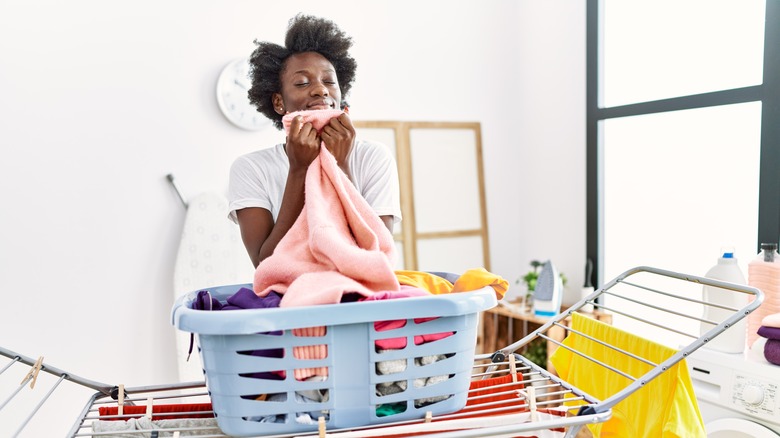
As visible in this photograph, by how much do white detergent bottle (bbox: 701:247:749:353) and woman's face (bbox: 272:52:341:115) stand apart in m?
1.21

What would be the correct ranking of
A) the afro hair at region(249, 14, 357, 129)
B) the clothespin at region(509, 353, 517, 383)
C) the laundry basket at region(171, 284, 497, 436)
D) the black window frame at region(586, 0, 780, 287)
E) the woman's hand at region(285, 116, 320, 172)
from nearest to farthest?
the laundry basket at region(171, 284, 497, 436) → the woman's hand at region(285, 116, 320, 172) → the clothespin at region(509, 353, 517, 383) → the afro hair at region(249, 14, 357, 129) → the black window frame at region(586, 0, 780, 287)

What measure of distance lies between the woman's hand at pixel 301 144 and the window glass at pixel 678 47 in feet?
5.74

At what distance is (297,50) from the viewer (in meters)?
1.33

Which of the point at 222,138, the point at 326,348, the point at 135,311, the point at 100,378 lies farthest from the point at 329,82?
the point at 100,378

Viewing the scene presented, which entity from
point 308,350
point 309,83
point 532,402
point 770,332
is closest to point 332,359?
point 308,350

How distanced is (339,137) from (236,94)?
168cm

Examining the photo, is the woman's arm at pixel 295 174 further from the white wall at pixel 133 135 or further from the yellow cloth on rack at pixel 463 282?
the white wall at pixel 133 135

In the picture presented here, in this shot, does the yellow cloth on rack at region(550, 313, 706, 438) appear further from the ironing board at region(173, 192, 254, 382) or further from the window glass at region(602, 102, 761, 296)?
the ironing board at region(173, 192, 254, 382)

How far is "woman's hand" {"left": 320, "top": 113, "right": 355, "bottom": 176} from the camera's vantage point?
0.99 meters

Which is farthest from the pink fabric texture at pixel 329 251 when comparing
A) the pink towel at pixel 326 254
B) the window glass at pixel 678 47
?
the window glass at pixel 678 47

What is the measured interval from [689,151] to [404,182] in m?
1.20

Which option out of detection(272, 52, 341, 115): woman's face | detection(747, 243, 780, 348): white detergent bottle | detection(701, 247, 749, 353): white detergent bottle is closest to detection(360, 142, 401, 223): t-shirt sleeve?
detection(272, 52, 341, 115): woman's face

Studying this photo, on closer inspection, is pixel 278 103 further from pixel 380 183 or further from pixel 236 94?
pixel 236 94

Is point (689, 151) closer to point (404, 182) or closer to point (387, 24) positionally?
point (404, 182)
